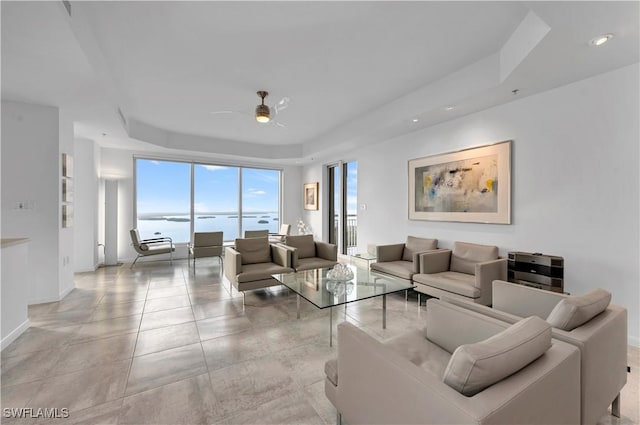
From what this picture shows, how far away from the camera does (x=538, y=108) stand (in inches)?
128

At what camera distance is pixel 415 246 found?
14.7 feet

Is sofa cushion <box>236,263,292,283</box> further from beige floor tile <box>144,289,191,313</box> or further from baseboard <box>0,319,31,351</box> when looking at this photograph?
baseboard <box>0,319,31,351</box>

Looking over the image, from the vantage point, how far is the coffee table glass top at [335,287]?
8.99 ft

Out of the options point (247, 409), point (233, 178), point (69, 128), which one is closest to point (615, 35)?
point (247, 409)

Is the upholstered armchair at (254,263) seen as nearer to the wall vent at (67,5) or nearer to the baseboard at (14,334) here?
the baseboard at (14,334)

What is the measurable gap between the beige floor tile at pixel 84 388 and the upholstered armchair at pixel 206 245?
3310 millimetres

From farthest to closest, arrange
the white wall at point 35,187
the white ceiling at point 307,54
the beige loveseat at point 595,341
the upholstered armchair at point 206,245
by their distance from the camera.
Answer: the upholstered armchair at point 206,245 < the white wall at point 35,187 < the white ceiling at point 307,54 < the beige loveseat at point 595,341

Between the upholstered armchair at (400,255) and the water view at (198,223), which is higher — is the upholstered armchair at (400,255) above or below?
below

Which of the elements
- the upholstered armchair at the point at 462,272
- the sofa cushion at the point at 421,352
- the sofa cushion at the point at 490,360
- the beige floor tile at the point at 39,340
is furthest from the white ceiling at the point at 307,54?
the beige floor tile at the point at 39,340

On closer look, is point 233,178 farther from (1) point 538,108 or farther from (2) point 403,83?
(1) point 538,108

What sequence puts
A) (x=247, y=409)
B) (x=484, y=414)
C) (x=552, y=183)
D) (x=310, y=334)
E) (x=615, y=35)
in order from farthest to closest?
(x=552, y=183), (x=310, y=334), (x=615, y=35), (x=247, y=409), (x=484, y=414)

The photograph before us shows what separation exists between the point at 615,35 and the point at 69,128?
6.35 metres

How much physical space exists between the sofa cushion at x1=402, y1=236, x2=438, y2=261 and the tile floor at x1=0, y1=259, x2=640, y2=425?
2.73ft

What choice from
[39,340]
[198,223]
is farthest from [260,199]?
[39,340]
